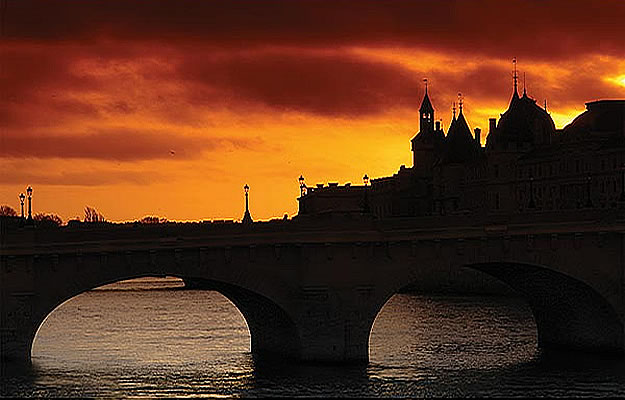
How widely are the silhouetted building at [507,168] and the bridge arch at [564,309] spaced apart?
158 ft

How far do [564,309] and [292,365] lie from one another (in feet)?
52.1

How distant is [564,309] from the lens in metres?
68.1

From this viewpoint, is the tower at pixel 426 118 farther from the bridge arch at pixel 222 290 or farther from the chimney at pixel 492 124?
the bridge arch at pixel 222 290

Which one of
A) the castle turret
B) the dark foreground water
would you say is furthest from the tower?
the dark foreground water

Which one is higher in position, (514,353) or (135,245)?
(135,245)

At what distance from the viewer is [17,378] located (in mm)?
53125

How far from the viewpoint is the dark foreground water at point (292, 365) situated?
53844 mm

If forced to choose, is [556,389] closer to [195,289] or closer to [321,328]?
[321,328]

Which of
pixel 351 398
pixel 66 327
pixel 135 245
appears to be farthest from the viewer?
pixel 66 327

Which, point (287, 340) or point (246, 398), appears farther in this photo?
point (287, 340)

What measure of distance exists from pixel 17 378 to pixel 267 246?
11164mm

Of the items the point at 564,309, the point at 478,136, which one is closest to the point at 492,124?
the point at 478,136

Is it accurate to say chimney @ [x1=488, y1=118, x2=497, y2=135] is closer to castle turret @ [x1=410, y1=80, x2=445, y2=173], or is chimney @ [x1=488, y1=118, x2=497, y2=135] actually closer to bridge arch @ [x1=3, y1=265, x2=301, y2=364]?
castle turret @ [x1=410, y1=80, x2=445, y2=173]

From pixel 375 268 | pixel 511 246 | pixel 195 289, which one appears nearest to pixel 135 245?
pixel 375 268
